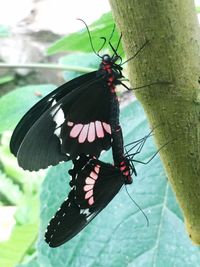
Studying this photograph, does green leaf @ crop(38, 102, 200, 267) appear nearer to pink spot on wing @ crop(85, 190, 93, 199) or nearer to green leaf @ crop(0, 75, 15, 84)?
pink spot on wing @ crop(85, 190, 93, 199)

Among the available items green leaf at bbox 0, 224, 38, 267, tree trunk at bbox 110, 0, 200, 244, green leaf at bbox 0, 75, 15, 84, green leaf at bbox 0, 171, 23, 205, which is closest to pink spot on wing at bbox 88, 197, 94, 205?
tree trunk at bbox 110, 0, 200, 244

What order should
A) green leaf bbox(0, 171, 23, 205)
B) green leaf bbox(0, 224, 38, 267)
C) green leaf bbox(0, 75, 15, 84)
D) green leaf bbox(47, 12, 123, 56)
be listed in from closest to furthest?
green leaf bbox(47, 12, 123, 56), green leaf bbox(0, 224, 38, 267), green leaf bbox(0, 171, 23, 205), green leaf bbox(0, 75, 15, 84)

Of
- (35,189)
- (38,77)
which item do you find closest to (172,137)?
(35,189)

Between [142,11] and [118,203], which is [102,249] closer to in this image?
[118,203]

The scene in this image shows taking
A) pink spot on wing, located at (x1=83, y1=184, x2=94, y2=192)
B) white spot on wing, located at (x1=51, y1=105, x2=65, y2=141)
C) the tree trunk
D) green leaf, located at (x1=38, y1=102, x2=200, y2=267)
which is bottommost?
green leaf, located at (x1=38, y1=102, x2=200, y2=267)

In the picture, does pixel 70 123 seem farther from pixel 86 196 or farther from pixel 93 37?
pixel 93 37

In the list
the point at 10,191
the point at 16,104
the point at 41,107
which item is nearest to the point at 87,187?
the point at 41,107
